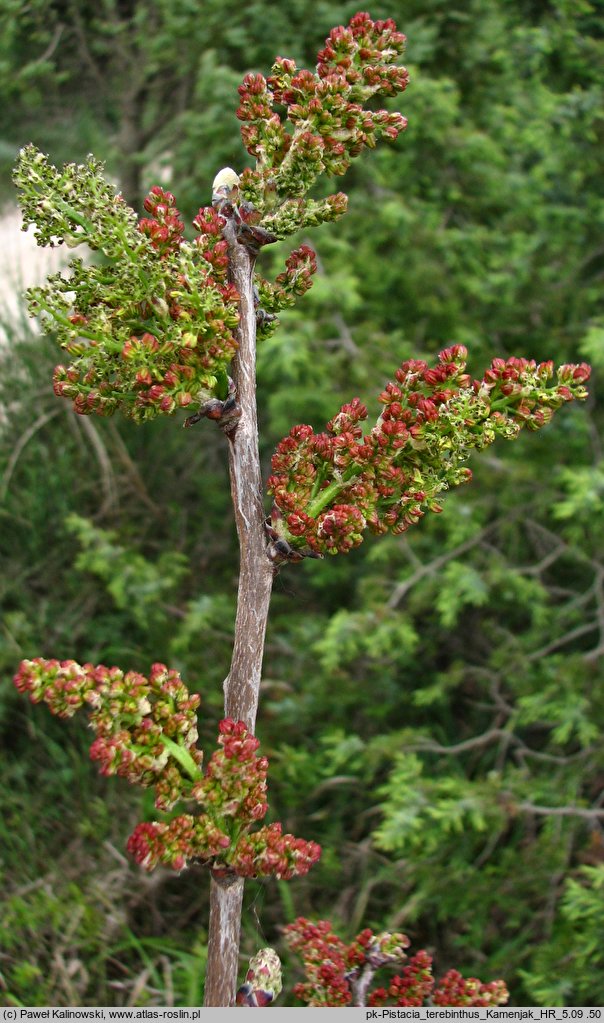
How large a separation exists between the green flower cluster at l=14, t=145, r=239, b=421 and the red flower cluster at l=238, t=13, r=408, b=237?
0.20ft

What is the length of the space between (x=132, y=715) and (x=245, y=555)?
7.4 inches

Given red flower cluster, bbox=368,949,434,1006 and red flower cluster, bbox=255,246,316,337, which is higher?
red flower cluster, bbox=255,246,316,337

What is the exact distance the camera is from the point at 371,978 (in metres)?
1.07

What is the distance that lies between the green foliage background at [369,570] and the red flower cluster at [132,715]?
1235 millimetres

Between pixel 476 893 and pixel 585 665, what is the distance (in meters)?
0.57

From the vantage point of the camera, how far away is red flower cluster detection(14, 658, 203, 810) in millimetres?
777

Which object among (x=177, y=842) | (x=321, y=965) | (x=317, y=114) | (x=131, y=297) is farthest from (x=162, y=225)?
(x=321, y=965)

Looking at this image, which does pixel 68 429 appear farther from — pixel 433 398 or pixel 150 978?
pixel 433 398

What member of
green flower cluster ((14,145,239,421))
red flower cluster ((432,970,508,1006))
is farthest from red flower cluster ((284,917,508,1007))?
green flower cluster ((14,145,239,421))

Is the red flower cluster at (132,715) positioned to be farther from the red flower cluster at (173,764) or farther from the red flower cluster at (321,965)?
the red flower cluster at (321,965)

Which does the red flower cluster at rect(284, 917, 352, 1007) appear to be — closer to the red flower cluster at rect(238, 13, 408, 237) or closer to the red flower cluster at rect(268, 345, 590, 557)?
the red flower cluster at rect(268, 345, 590, 557)

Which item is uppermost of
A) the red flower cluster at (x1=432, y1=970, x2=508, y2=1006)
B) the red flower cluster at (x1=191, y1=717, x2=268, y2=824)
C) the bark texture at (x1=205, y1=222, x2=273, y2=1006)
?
the bark texture at (x1=205, y1=222, x2=273, y2=1006)

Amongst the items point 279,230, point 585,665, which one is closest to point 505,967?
point 585,665

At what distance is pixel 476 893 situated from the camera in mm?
2123
